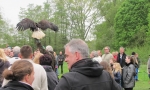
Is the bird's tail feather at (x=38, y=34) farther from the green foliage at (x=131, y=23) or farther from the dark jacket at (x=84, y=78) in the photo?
the green foliage at (x=131, y=23)

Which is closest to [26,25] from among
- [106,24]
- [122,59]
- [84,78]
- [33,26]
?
[33,26]

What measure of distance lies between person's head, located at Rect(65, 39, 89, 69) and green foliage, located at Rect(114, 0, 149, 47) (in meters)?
48.0

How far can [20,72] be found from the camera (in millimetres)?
3932

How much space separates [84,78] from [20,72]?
0.91 metres

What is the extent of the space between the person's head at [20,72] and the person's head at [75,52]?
65 centimetres

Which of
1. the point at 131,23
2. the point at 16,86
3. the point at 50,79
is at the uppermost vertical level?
the point at 131,23

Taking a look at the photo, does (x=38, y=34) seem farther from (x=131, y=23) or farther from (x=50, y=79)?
(x=131, y=23)

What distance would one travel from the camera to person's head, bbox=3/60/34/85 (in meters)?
3.89

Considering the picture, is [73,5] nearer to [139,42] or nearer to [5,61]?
[139,42]

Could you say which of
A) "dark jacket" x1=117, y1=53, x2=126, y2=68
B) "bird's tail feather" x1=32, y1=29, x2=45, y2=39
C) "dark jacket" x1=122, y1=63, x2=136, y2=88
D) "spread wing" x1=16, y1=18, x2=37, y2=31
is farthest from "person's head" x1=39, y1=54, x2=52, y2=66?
"dark jacket" x1=117, y1=53, x2=126, y2=68

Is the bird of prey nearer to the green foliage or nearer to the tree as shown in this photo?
the green foliage

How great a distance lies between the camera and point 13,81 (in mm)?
3857

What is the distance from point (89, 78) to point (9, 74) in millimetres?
1033

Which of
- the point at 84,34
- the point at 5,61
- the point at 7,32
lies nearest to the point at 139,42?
the point at 84,34
